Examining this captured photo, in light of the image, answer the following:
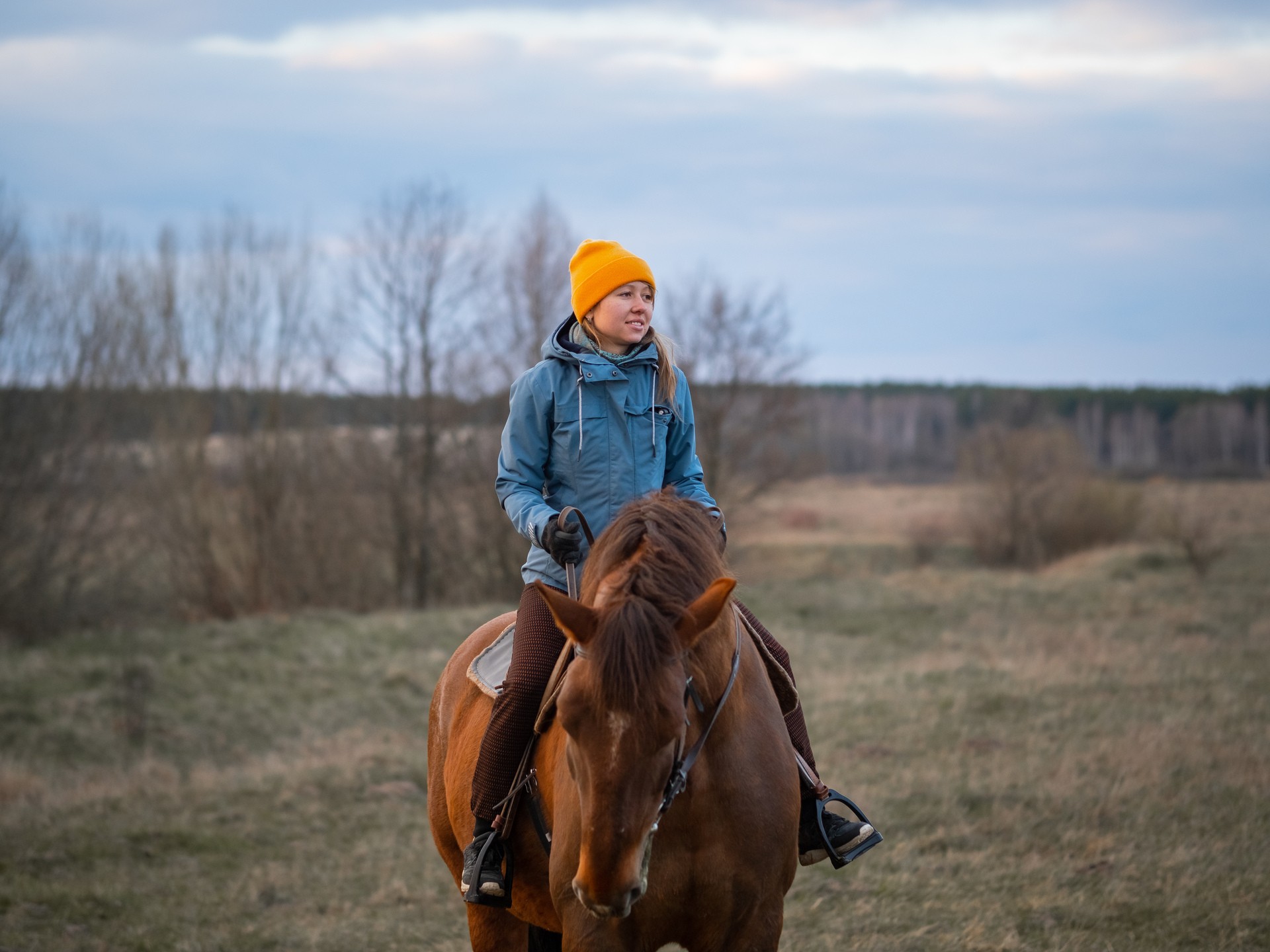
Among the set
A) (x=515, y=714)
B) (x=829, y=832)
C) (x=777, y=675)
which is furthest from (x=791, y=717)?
(x=515, y=714)

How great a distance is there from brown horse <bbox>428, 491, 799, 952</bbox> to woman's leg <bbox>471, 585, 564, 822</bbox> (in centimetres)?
10

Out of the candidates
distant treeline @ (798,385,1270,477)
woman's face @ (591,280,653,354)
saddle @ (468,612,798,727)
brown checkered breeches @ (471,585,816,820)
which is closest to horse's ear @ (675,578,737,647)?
saddle @ (468,612,798,727)

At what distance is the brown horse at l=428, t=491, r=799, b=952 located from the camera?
235cm

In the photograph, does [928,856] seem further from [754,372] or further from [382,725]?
[754,372]

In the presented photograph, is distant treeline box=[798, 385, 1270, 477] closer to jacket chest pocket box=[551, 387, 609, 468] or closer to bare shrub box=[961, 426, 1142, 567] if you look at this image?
bare shrub box=[961, 426, 1142, 567]

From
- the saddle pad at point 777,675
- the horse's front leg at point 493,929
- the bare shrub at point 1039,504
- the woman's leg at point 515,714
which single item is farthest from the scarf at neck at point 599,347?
the bare shrub at point 1039,504

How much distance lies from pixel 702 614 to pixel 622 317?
136 centimetres

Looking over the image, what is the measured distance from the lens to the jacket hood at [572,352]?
3.45m

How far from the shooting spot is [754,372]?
25.0 metres

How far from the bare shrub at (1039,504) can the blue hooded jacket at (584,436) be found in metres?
27.4

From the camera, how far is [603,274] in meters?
3.54

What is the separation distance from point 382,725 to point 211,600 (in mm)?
10066

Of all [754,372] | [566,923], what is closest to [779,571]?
[754,372]

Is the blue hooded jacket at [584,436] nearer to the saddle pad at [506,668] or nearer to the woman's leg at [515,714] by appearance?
the woman's leg at [515,714]
